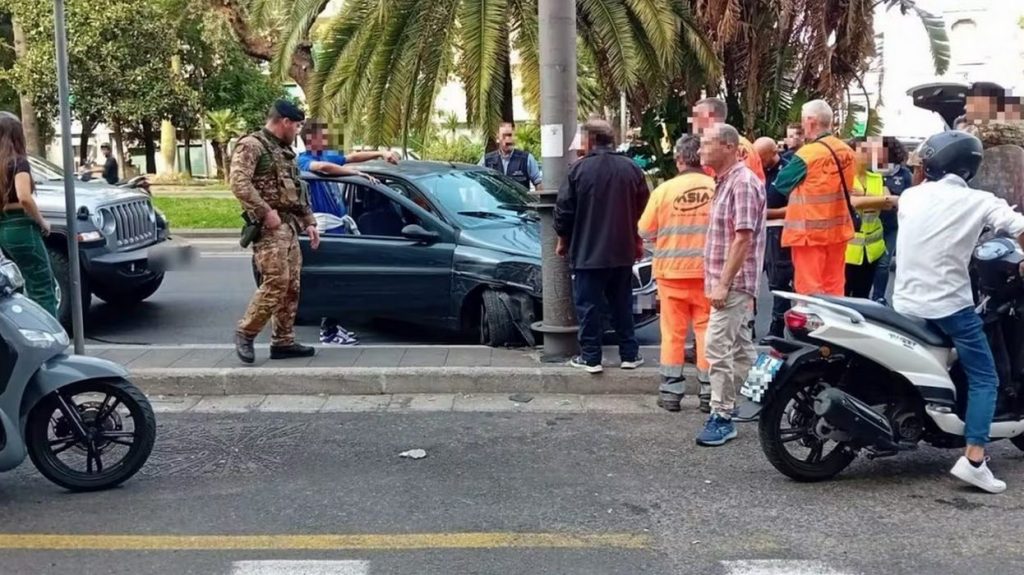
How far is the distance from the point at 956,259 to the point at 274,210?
14.5 ft

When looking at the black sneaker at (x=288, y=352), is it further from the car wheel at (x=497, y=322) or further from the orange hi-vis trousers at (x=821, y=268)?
the orange hi-vis trousers at (x=821, y=268)

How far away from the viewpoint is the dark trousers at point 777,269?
7.66m

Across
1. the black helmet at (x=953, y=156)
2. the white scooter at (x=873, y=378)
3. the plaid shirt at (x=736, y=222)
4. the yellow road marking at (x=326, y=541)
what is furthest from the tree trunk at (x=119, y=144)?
the black helmet at (x=953, y=156)

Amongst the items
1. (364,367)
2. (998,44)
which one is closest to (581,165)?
(364,367)

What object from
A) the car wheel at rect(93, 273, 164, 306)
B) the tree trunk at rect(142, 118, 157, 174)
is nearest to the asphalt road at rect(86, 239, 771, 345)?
the car wheel at rect(93, 273, 164, 306)

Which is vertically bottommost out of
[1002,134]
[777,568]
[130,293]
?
[777,568]

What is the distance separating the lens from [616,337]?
7.23m

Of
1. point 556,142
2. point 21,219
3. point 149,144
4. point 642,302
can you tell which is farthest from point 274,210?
point 149,144

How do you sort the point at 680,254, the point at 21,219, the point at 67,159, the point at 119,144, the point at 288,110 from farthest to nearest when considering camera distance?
the point at 119,144 < the point at 288,110 < the point at 67,159 < the point at 21,219 < the point at 680,254

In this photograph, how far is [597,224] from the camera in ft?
21.7

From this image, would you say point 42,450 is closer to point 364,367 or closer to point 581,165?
point 364,367

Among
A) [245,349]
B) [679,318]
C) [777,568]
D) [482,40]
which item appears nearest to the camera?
[777,568]

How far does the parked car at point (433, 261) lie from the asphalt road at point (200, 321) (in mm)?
519

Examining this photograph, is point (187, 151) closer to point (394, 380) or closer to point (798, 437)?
point (394, 380)
